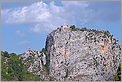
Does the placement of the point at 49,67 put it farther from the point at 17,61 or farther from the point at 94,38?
the point at 17,61

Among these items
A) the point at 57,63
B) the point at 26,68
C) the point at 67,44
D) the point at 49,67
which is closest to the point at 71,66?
the point at 49,67

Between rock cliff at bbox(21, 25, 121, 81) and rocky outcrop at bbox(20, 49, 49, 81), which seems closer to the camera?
rocky outcrop at bbox(20, 49, 49, 81)

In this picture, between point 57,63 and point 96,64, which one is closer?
point 96,64

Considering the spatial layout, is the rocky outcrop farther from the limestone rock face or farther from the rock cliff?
the limestone rock face

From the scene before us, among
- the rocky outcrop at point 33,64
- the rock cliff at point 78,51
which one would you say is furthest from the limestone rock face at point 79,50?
the rocky outcrop at point 33,64

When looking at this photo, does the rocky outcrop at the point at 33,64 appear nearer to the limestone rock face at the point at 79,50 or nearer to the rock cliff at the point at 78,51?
the rock cliff at the point at 78,51

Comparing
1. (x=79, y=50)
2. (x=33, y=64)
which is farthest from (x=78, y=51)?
(x=33, y=64)

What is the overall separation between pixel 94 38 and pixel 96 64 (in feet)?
4.30

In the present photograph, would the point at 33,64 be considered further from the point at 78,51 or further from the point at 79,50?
the point at 79,50

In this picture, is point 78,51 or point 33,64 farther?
point 78,51

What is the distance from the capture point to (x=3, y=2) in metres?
2.38

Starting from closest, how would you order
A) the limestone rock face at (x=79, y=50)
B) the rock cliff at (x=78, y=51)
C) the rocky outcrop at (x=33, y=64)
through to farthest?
the rocky outcrop at (x=33, y=64) → the rock cliff at (x=78, y=51) → the limestone rock face at (x=79, y=50)

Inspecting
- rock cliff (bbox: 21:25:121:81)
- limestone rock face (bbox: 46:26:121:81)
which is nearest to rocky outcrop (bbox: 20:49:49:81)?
rock cliff (bbox: 21:25:121:81)

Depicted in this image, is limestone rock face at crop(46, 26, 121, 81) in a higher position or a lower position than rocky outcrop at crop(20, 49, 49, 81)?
higher
